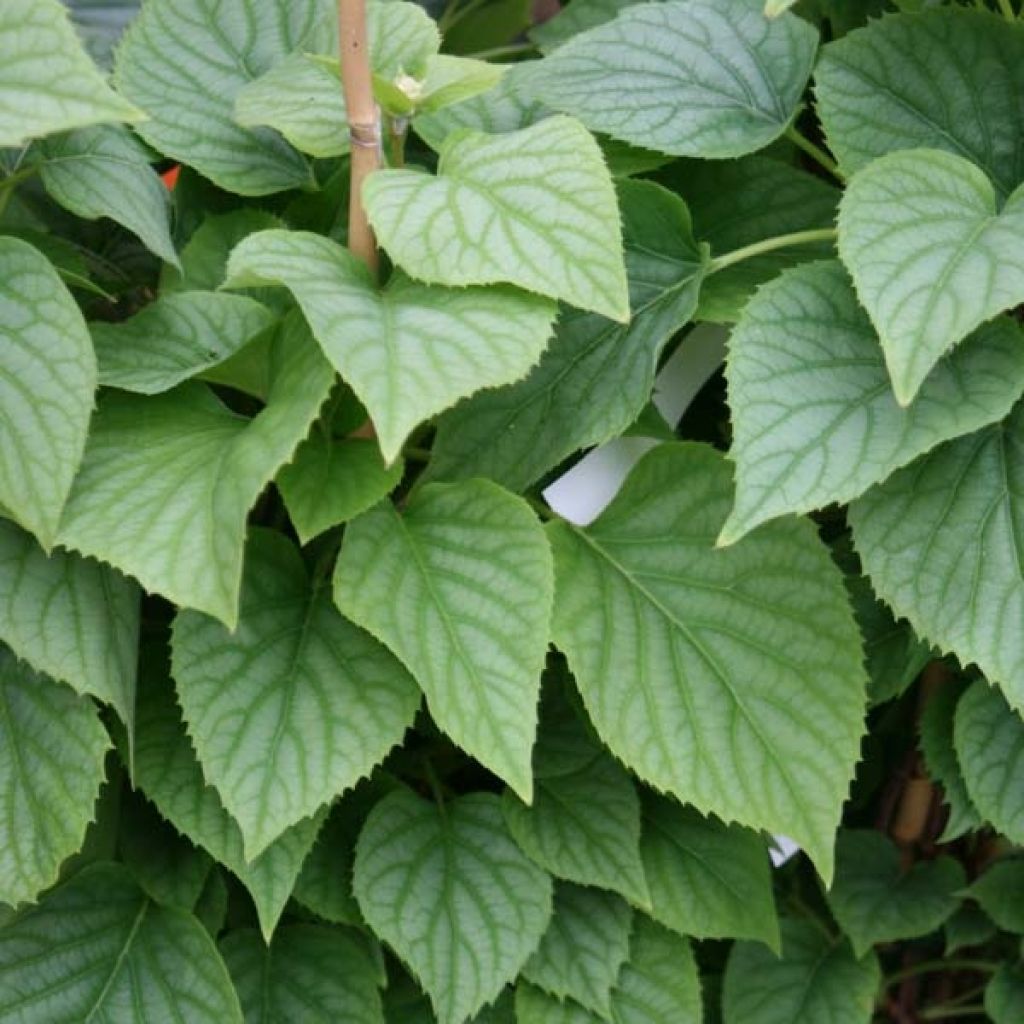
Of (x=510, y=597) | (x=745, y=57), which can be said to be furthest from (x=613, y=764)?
(x=745, y=57)

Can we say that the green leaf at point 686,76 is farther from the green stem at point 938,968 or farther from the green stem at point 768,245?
the green stem at point 938,968

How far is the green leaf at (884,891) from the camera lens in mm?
1155

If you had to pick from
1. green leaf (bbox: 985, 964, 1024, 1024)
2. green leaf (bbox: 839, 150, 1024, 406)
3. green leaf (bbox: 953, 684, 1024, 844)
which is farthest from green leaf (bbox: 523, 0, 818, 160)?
green leaf (bbox: 985, 964, 1024, 1024)

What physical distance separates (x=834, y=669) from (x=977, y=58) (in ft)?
1.19

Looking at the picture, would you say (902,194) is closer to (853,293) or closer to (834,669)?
(853,293)

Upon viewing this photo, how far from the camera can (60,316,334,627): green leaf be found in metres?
0.75

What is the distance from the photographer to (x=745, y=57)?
97 centimetres

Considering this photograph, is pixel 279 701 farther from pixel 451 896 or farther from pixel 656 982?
pixel 656 982

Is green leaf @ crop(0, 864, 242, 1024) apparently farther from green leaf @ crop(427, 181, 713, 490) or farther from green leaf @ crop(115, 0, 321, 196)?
green leaf @ crop(115, 0, 321, 196)

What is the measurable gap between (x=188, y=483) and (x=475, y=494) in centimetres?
16

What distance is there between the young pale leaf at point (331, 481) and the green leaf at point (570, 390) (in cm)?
7

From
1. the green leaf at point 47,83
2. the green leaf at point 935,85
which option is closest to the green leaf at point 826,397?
the green leaf at point 935,85

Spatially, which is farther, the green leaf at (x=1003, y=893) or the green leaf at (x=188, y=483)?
the green leaf at (x=1003, y=893)

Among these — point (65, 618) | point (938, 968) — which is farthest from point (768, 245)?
point (938, 968)
